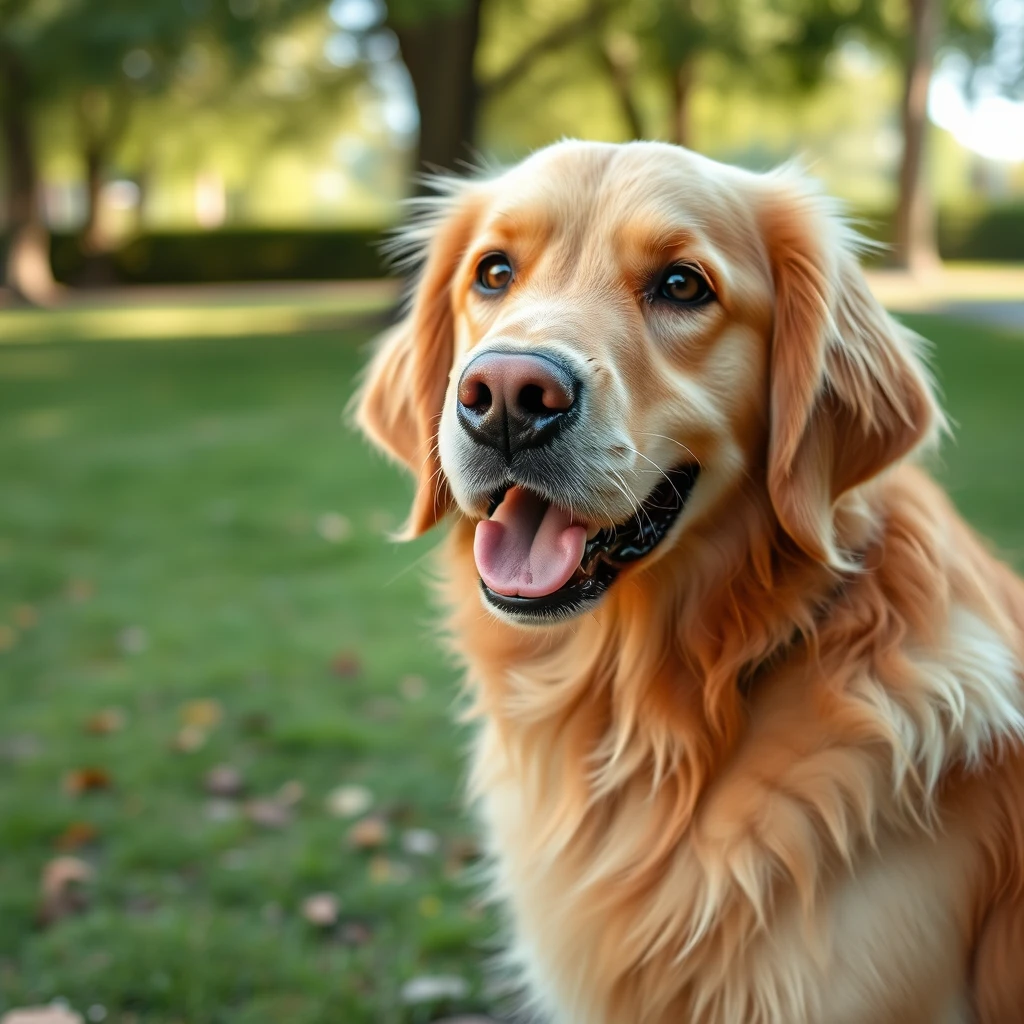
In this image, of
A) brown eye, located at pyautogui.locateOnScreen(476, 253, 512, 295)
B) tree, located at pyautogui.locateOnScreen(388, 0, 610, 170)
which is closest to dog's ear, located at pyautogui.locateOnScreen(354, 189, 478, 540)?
brown eye, located at pyautogui.locateOnScreen(476, 253, 512, 295)

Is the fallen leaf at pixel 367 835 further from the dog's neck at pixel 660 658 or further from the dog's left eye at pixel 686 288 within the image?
the dog's left eye at pixel 686 288

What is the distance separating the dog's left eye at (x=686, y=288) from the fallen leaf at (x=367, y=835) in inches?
87.5

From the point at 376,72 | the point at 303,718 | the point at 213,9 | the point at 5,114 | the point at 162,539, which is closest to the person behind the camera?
the point at 303,718

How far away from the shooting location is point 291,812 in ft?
12.6

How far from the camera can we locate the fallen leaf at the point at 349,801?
3.84 m

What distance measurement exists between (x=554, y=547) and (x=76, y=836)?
2379 mm

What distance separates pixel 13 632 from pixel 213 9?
11.4m

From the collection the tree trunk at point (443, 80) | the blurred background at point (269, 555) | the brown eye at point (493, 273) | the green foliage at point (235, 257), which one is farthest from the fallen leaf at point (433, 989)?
the green foliage at point (235, 257)

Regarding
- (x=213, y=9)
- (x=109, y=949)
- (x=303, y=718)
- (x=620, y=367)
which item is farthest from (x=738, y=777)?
(x=213, y=9)

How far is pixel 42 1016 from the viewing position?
2801 millimetres

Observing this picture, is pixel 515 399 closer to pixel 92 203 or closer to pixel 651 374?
pixel 651 374

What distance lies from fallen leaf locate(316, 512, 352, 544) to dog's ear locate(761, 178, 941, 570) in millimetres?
4801

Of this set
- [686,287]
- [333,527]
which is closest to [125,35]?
[333,527]

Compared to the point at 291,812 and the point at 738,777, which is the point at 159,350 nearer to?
the point at 291,812
